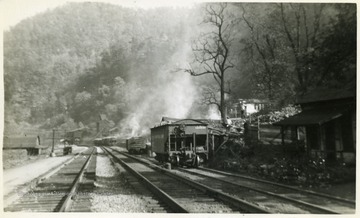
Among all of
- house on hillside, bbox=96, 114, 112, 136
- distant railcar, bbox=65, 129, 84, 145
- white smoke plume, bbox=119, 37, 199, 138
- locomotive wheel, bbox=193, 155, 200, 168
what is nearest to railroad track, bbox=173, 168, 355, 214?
locomotive wheel, bbox=193, 155, 200, 168

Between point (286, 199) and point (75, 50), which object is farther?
point (75, 50)

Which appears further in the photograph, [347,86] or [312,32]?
[312,32]

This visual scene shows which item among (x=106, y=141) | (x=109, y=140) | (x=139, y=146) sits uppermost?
(x=109, y=140)

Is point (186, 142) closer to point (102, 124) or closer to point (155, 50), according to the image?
point (155, 50)

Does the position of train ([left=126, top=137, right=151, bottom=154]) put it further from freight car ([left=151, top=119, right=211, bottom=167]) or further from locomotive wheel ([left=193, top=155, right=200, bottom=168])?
locomotive wheel ([left=193, top=155, right=200, bottom=168])

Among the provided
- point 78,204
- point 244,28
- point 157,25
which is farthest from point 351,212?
point 244,28

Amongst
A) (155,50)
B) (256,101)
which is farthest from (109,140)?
(155,50)

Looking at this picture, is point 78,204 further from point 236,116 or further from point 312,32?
point 236,116

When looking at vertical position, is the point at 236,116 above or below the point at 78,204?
above
